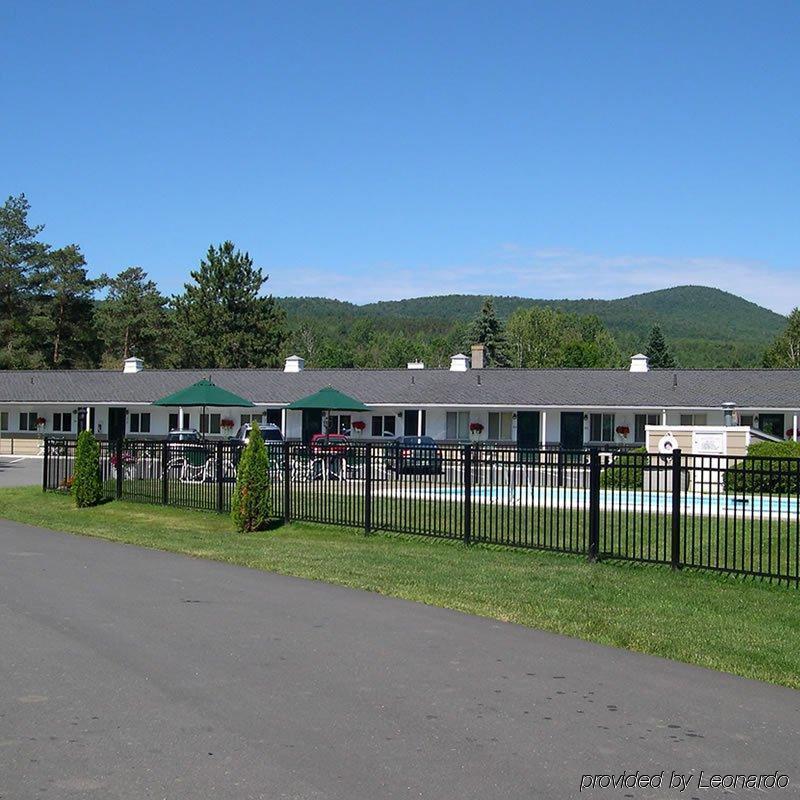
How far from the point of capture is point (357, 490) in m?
17.0

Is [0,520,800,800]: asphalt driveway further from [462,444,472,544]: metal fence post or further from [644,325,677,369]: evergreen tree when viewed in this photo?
[644,325,677,369]: evergreen tree

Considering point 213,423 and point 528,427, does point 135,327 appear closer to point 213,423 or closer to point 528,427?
point 213,423

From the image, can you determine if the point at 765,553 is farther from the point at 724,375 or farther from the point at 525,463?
the point at 724,375

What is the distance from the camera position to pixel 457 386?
4919 cm

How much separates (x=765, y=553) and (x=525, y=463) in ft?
10.4

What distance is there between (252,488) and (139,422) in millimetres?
35484

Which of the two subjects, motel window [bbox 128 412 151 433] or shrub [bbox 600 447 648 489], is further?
motel window [bbox 128 412 151 433]

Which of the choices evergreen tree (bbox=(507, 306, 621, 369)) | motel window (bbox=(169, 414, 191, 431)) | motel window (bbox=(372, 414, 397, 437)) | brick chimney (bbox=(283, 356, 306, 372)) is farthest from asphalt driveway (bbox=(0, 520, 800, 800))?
evergreen tree (bbox=(507, 306, 621, 369))

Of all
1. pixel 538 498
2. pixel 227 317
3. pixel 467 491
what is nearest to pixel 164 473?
pixel 467 491

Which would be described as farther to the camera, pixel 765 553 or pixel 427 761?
pixel 765 553

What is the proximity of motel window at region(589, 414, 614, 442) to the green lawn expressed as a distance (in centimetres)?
3004

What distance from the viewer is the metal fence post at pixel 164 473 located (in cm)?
2072

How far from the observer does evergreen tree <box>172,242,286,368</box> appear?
78625 mm

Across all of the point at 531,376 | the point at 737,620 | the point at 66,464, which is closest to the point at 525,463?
the point at 737,620
